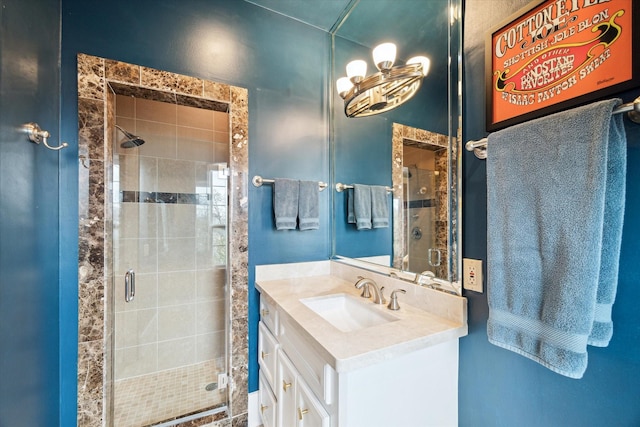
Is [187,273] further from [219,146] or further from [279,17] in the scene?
[279,17]

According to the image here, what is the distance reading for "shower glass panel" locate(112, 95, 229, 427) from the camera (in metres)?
2.02

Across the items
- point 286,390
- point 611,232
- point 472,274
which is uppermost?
point 611,232

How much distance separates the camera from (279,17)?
5.82 feet

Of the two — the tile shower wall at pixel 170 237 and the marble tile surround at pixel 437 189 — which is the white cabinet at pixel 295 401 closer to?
the marble tile surround at pixel 437 189

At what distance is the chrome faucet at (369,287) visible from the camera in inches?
48.2

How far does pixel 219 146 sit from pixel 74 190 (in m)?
1.22

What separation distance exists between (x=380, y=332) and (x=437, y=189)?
2.17ft

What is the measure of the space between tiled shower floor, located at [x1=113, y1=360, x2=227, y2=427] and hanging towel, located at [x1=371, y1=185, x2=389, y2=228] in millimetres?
1586

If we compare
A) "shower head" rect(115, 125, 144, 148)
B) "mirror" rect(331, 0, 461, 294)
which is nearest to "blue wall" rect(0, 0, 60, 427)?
Result: "shower head" rect(115, 125, 144, 148)

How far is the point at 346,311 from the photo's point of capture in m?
1.37

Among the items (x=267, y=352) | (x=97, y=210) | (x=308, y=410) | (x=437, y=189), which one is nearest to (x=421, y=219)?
(x=437, y=189)

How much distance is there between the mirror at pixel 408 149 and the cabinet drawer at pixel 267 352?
0.71 meters

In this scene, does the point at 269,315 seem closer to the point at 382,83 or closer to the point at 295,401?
the point at 295,401

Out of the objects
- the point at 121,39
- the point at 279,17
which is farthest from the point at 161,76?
the point at 279,17
